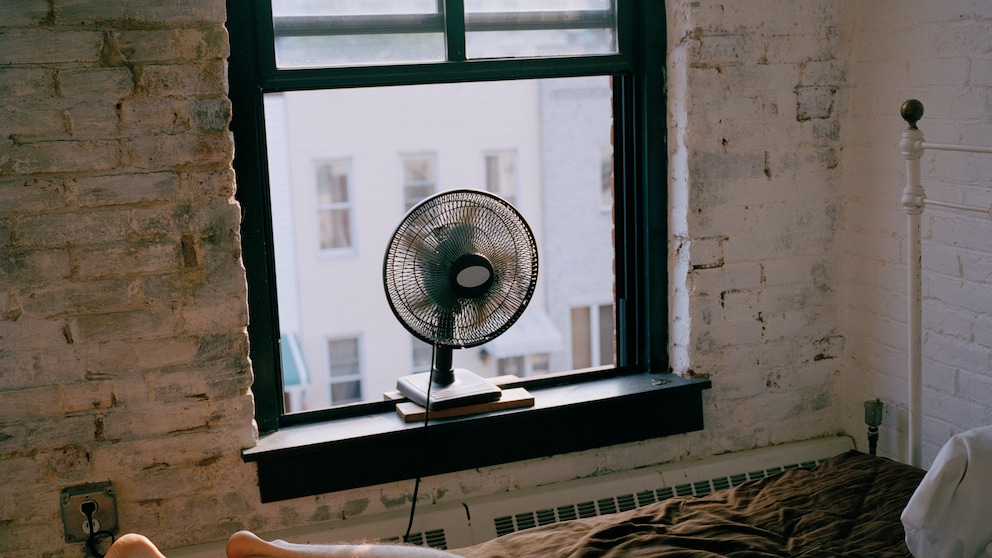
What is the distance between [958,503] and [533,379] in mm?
1218

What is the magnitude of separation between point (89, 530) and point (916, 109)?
224 cm

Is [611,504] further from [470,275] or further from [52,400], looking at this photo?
[52,400]

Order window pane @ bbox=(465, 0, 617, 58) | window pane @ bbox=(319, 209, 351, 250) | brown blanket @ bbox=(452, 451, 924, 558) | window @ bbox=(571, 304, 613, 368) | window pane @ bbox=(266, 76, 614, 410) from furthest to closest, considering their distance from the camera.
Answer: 1. window @ bbox=(571, 304, 613, 368)
2. window pane @ bbox=(319, 209, 351, 250)
3. window pane @ bbox=(266, 76, 614, 410)
4. window pane @ bbox=(465, 0, 617, 58)
5. brown blanket @ bbox=(452, 451, 924, 558)

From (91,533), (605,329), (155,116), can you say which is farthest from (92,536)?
(605,329)

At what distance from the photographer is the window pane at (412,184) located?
27.8 ft

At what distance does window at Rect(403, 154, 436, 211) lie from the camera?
8531 millimetres

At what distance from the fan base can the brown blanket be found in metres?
0.47

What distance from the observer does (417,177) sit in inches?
342

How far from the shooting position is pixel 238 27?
2256 mm

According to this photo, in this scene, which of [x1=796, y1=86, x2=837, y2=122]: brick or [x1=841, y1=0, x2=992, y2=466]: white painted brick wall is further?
[x1=796, y1=86, x2=837, y2=122]: brick

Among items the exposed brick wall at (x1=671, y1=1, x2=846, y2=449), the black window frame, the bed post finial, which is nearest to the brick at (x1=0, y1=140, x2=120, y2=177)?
the black window frame

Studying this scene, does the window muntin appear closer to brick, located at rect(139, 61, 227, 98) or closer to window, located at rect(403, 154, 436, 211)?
brick, located at rect(139, 61, 227, 98)

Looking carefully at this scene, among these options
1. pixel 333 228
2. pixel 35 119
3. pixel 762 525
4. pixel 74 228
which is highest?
pixel 35 119

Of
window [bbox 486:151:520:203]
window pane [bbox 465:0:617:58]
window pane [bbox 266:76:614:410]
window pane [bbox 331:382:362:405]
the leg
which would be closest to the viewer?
the leg
